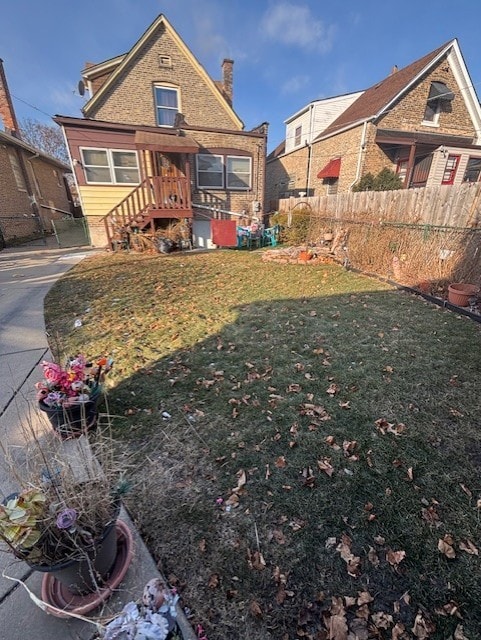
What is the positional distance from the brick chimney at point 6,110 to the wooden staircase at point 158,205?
9699mm

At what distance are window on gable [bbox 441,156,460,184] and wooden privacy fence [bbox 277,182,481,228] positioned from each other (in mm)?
10120

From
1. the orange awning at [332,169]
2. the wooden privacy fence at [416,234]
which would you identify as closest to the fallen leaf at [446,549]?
the wooden privacy fence at [416,234]

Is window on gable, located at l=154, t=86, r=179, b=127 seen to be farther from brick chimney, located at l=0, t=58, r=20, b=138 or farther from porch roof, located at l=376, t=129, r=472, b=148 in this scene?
porch roof, located at l=376, t=129, r=472, b=148

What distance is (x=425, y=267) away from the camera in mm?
6480

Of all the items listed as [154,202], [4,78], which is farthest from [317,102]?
[4,78]

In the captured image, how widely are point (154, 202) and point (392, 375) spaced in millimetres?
10822

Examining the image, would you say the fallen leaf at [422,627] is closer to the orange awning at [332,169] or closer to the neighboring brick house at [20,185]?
the neighboring brick house at [20,185]

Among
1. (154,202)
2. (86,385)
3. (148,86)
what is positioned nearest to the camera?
(86,385)

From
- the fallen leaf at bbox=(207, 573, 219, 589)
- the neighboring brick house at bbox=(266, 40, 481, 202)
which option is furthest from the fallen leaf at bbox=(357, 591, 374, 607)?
the neighboring brick house at bbox=(266, 40, 481, 202)

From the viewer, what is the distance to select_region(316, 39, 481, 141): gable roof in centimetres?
1472

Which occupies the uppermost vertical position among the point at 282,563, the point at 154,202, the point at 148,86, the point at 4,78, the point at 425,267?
the point at 4,78

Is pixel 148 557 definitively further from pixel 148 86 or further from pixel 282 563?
pixel 148 86

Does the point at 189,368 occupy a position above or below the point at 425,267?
below

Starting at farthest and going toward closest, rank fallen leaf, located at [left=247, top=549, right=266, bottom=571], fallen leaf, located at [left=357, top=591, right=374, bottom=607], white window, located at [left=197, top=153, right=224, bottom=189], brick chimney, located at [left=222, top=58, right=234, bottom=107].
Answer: brick chimney, located at [left=222, top=58, right=234, bottom=107] < white window, located at [left=197, top=153, right=224, bottom=189] < fallen leaf, located at [left=247, top=549, right=266, bottom=571] < fallen leaf, located at [left=357, top=591, right=374, bottom=607]
